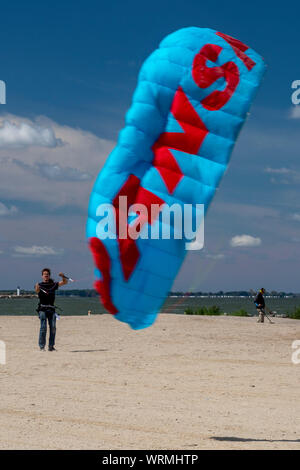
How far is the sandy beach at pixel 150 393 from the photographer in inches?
344

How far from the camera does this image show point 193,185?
723 cm

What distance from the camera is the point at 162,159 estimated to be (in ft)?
23.7

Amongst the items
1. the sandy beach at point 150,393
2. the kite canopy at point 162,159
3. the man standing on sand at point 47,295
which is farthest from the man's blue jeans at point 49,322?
the kite canopy at point 162,159

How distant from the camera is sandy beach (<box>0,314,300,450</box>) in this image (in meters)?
8.74

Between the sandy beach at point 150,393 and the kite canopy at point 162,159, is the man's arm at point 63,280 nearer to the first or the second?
the sandy beach at point 150,393

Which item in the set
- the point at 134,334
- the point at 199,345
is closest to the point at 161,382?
the point at 199,345


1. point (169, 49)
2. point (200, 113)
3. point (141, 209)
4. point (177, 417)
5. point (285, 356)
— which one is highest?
point (285, 356)

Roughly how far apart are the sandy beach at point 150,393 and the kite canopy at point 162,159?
7.60 ft

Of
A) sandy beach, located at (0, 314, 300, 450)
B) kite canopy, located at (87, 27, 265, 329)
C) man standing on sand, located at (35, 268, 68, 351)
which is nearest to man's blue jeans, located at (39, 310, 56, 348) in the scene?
man standing on sand, located at (35, 268, 68, 351)

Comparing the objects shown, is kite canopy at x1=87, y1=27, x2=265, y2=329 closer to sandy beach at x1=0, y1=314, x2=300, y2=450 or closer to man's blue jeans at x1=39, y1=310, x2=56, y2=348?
sandy beach at x1=0, y1=314, x2=300, y2=450

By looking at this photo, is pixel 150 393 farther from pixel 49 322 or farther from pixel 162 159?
pixel 162 159

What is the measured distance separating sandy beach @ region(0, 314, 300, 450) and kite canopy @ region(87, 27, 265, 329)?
2315 mm

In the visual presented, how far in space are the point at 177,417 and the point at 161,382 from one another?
312 cm
